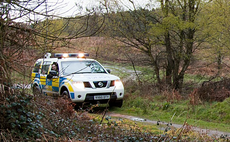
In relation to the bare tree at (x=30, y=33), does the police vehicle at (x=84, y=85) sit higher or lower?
lower

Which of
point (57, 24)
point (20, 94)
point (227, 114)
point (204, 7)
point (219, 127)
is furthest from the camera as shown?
point (204, 7)

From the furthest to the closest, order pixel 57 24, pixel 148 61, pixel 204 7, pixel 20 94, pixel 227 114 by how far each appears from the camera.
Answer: pixel 148 61 < pixel 204 7 < pixel 227 114 < pixel 57 24 < pixel 20 94

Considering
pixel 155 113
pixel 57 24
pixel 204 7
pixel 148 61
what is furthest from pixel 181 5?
pixel 57 24

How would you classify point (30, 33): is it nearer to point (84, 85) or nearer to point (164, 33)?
point (84, 85)

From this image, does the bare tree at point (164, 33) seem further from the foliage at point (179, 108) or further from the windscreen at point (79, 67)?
the windscreen at point (79, 67)

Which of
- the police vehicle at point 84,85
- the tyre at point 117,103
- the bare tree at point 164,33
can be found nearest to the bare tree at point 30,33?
the police vehicle at point 84,85

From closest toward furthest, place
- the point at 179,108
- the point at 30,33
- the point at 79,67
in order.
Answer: the point at 30,33, the point at 179,108, the point at 79,67

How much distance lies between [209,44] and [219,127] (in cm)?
616

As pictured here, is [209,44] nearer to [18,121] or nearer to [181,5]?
[181,5]

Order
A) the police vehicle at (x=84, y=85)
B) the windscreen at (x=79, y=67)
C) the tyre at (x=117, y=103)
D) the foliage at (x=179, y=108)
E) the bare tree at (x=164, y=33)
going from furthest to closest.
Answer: the bare tree at (x=164, y=33), the tyre at (x=117, y=103), the windscreen at (x=79, y=67), the police vehicle at (x=84, y=85), the foliage at (x=179, y=108)

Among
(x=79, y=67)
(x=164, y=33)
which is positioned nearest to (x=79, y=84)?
(x=79, y=67)

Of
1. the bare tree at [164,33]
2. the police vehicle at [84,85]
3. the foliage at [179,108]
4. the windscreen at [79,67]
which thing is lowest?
the foliage at [179,108]

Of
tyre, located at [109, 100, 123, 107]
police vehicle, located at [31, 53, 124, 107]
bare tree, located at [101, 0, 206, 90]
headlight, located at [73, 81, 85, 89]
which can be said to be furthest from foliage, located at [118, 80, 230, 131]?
headlight, located at [73, 81, 85, 89]

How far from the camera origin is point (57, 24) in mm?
6246
